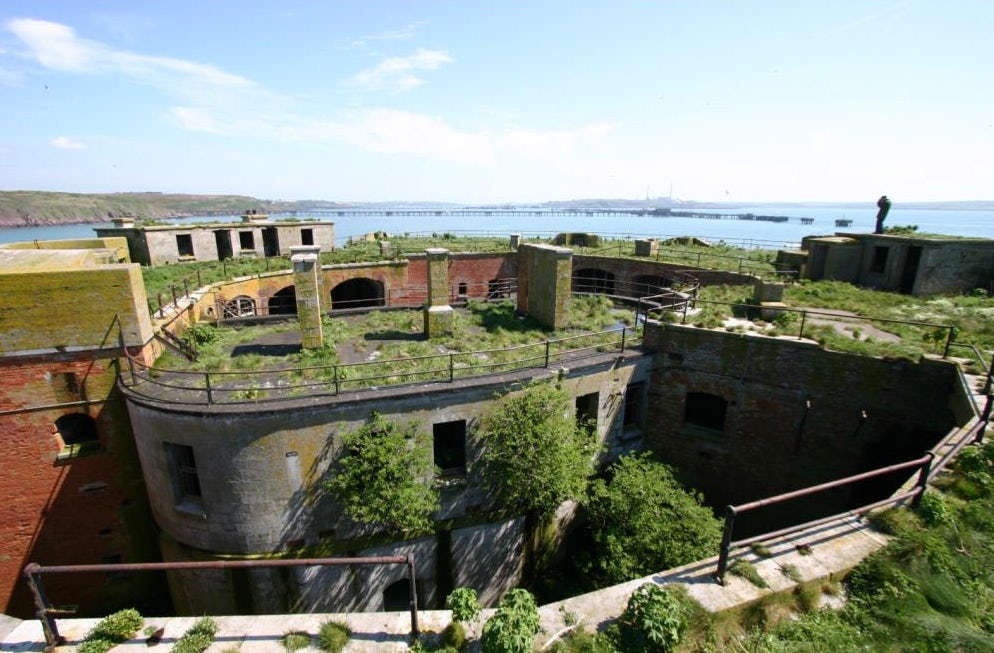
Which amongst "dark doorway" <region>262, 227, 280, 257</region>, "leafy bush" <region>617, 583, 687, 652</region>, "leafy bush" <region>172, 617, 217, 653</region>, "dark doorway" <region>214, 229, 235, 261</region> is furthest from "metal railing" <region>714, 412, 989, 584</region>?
"dark doorway" <region>214, 229, 235, 261</region>

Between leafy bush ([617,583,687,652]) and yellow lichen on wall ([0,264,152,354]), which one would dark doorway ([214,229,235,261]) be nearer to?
yellow lichen on wall ([0,264,152,354])

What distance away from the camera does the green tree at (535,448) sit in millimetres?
11984

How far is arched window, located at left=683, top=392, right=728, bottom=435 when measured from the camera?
15914mm

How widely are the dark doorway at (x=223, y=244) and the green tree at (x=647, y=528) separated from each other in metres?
29.5

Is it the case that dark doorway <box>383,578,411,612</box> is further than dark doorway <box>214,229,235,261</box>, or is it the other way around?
dark doorway <box>214,229,235,261</box>

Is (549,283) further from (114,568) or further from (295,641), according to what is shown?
(114,568)

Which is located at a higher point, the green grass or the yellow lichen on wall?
the yellow lichen on wall

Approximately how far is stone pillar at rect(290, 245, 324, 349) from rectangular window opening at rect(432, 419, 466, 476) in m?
4.39

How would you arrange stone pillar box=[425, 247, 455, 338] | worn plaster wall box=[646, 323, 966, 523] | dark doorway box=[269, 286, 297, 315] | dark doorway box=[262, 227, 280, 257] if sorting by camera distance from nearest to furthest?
worn plaster wall box=[646, 323, 966, 523] < stone pillar box=[425, 247, 455, 338] < dark doorway box=[269, 286, 297, 315] < dark doorway box=[262, 227, 280, 257]

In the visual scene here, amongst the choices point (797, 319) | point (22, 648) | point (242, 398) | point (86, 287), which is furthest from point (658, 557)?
point (86, 287)

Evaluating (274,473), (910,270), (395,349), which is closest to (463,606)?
(274,473)

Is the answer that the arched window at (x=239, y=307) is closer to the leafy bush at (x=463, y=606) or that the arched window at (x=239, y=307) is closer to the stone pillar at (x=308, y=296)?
the stone pillar at (x=308, y=296)

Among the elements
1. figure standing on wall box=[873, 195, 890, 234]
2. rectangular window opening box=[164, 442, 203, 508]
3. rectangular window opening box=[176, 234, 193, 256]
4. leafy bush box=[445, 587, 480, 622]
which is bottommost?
rectangular window opening box=[164, 442, 203, 508]

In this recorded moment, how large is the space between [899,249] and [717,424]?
12.0 metres
